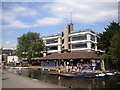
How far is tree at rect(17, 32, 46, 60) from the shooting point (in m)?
65.1

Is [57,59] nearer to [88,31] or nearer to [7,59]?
[88,31]

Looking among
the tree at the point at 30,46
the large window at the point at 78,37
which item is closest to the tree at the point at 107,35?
the large window at the point at 78,37

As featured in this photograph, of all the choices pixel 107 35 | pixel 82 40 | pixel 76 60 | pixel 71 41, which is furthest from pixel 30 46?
pixel 107 35

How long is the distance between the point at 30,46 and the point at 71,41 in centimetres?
1912

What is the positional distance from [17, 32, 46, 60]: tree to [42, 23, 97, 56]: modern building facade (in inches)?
232

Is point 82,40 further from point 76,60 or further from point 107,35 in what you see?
point 107,35

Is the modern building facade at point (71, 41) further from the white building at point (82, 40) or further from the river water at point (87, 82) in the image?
the river water at point (87, 82)

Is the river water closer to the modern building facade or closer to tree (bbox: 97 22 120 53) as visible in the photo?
tree (bbox: 97 22 120 53)

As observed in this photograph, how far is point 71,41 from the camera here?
213 feet

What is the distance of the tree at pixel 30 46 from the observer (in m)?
65.1

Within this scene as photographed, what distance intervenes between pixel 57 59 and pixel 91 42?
58.3 feet

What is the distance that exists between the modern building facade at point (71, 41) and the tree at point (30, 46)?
590 cm

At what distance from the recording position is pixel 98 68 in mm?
40188

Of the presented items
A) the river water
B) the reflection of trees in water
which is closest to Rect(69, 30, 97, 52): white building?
the river water
